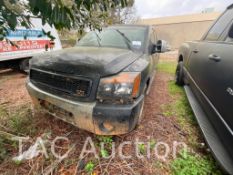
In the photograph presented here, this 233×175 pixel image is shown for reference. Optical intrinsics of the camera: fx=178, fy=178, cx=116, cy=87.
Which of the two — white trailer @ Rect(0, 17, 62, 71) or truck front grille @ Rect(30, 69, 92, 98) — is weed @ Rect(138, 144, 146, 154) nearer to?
truck front grille @ Rect(30, 69, 92, 98)

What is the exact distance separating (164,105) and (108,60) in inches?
75.6

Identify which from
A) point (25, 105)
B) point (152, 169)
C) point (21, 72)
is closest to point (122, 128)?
point (152, 169)

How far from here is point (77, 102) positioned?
197 centimetres

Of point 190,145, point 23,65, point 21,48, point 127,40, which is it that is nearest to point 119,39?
point 127,40

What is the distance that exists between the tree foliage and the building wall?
19.4m

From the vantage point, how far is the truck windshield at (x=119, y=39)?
320 centimetres

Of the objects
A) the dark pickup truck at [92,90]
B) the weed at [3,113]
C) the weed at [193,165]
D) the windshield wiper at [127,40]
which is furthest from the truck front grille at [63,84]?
the windshield wiper at [127,40]

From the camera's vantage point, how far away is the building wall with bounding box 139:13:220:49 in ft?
64.7

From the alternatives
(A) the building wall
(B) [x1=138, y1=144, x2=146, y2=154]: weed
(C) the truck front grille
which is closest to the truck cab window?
(B) [x1=138, y1=144, x2=146, y2=154]: weed

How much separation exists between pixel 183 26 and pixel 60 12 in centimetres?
2205

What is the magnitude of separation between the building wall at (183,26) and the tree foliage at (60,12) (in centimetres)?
1939

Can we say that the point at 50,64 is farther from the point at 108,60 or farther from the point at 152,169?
the point at 152,169

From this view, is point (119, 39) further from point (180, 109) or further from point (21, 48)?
point (21, 48)

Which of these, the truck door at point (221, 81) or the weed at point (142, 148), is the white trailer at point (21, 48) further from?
the truck door at point (221, 81)
